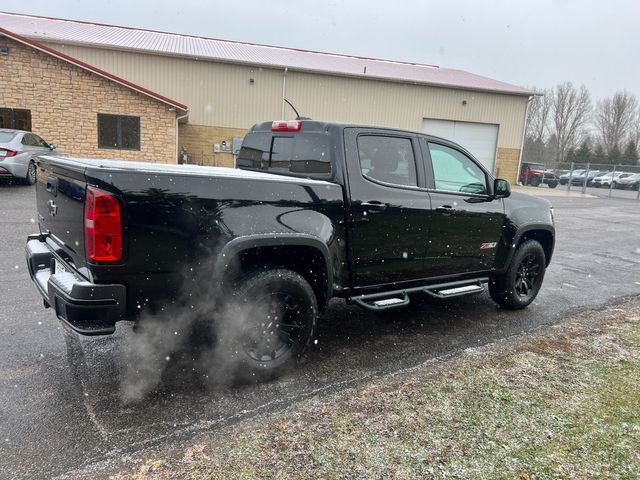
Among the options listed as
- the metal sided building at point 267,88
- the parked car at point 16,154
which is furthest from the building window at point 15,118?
the parked car at point 16,154

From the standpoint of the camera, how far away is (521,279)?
5.59m

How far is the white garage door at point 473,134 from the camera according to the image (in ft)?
92.3

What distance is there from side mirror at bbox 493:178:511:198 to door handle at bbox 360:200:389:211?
1602 millimetres

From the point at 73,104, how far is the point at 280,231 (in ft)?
59.3

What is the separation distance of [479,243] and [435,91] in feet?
81.1

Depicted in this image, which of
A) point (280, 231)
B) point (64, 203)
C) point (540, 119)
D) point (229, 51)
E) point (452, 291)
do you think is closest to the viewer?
point (64, 203)

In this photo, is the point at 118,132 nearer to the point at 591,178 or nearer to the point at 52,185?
the point at 52,185

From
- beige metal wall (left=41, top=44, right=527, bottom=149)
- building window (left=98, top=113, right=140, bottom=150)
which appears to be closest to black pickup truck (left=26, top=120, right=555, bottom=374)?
building window (left=98, top=113, right=140, bottom=150)

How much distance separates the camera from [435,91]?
90.6 ft

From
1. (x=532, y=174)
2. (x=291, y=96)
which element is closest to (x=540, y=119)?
(x=532, y=174)

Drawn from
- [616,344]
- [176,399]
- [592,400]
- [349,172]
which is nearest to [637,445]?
[592,400]

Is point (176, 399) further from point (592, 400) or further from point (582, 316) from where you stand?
point (582, 316)

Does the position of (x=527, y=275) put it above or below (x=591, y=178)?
below

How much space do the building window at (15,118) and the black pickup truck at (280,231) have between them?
17.1m
